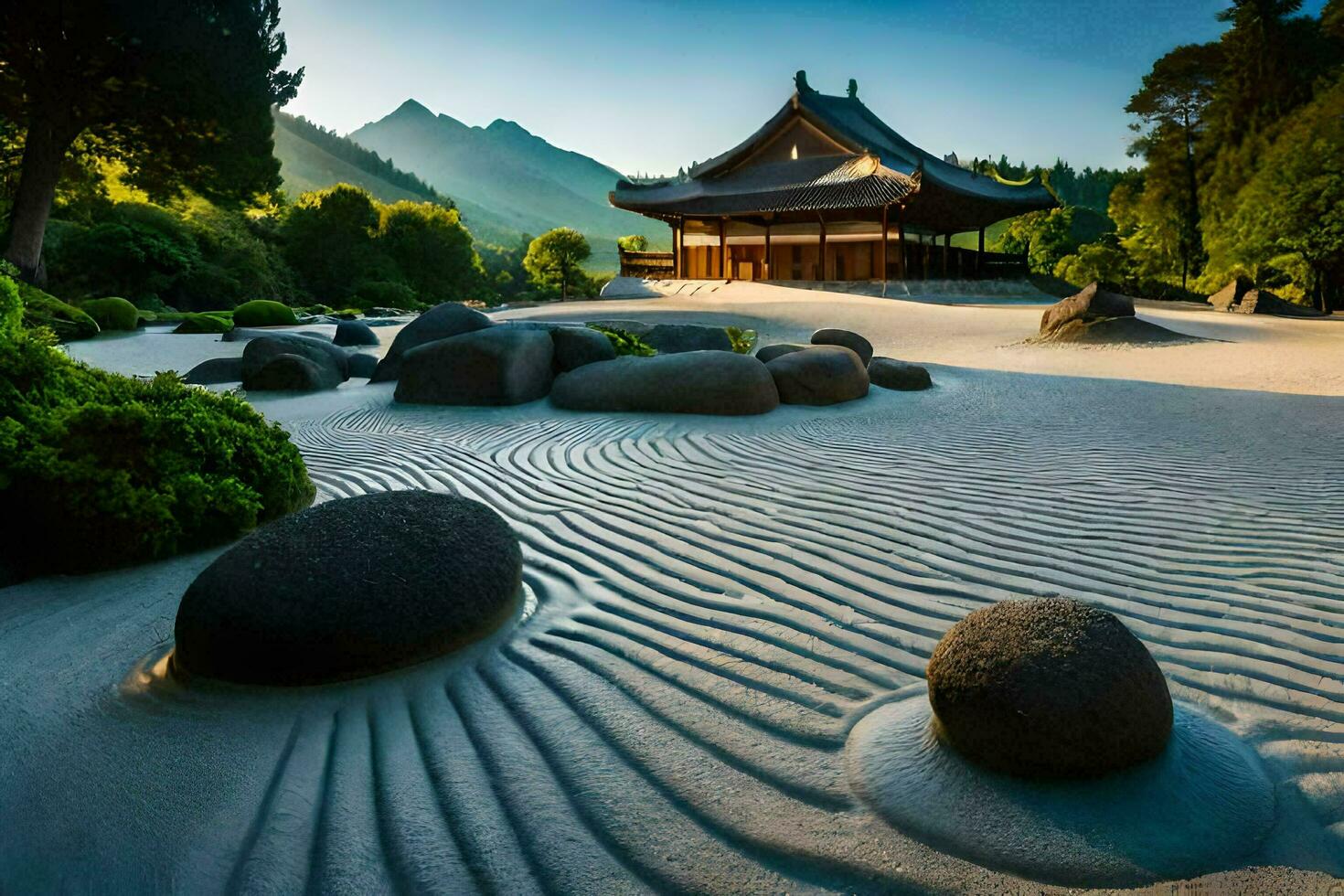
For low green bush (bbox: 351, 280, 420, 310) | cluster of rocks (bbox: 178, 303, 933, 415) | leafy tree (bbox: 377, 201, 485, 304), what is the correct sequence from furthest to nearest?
leafy tree (bbox: 377, 201, 485, 304) → low green bush (bbox: 351, 280, 420, 310) → cluster of rocks (bbox: 178, 303, 933, 415)

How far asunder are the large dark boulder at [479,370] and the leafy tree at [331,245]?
31554 millimetres

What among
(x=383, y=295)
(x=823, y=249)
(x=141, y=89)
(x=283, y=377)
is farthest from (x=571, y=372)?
(x=383, y=295)

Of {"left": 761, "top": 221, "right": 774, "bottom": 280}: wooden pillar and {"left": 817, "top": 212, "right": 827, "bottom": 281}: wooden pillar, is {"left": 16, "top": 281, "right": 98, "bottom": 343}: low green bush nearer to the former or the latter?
{"left": 761, "top": 221, "right": 774, "bottom": 280}: wooden pillar

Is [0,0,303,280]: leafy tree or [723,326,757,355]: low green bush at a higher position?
[0,0,303,280]: leafy tree

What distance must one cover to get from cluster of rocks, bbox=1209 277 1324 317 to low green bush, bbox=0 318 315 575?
22947mm

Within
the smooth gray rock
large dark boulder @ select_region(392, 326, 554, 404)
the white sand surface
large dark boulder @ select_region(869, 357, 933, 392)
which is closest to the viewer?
the white sand surface

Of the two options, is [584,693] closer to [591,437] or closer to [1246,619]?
[1246,619]

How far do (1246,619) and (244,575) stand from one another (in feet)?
11.9

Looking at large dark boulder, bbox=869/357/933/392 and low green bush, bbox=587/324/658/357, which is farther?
low green bush, bbox=587/324/658/357

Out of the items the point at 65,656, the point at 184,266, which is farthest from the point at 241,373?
the point at 184,266

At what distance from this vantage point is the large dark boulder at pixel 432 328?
1112 centimetres

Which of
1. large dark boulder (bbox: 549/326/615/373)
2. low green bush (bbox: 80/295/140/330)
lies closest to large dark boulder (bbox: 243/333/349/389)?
large dark boulder (bbox: 549/326/615/373)

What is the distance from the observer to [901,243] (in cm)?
2561

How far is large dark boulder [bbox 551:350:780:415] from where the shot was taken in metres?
8.18
